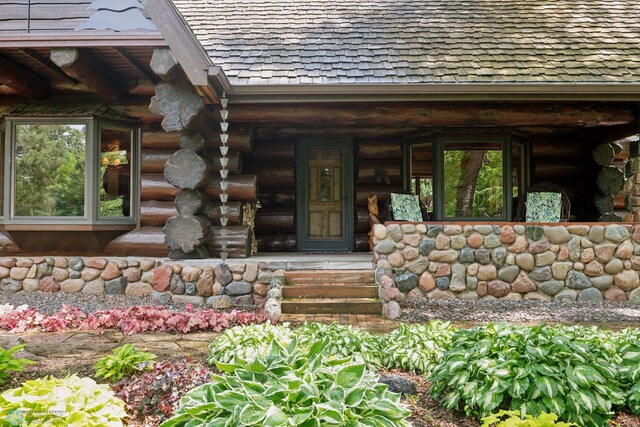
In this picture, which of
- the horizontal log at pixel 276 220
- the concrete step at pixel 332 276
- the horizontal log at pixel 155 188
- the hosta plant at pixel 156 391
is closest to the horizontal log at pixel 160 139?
the horizontal log at pixel 155 188

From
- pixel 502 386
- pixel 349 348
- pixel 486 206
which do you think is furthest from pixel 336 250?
pixel 502 386

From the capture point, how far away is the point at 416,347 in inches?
144

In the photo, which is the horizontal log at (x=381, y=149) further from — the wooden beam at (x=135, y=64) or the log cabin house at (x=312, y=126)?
the wooden beam at (x=135, y=64)

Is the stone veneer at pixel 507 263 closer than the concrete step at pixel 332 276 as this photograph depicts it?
No

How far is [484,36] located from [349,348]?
6.56 metres

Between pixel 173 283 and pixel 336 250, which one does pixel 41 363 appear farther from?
pixel 336 250

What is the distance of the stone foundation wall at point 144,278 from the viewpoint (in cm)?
655

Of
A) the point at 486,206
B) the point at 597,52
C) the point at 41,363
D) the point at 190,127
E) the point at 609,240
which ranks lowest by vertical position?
the point at 41,363

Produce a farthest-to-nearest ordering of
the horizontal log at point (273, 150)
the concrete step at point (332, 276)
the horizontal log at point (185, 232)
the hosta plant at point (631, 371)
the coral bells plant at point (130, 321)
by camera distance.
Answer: the horizontal log at point (273, 150)
the horizontal log at point (185, 232)
the concrete step at point (332, 276)
the coral bells plant at point (130, 321)
the hosta plant at point (631, 371)

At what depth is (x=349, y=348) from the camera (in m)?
3.64

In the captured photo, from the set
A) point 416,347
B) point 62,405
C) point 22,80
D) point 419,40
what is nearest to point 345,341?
point 416,347

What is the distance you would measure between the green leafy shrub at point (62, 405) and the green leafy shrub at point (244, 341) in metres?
1.00

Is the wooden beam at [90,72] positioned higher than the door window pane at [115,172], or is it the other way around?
the wooden beam at [90,72]

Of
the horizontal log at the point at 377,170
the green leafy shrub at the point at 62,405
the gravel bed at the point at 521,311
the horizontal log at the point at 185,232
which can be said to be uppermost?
the horizontal log at the point at 377,170
